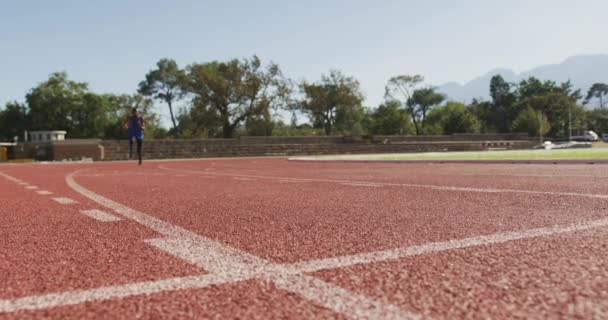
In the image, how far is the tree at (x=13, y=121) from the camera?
209 ft

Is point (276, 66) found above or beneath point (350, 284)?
above

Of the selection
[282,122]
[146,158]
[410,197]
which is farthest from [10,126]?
[410,197]

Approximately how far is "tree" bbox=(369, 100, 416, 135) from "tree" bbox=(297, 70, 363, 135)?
5031 mm

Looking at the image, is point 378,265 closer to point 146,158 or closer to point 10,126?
point 146,158

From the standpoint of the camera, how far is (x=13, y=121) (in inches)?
2530

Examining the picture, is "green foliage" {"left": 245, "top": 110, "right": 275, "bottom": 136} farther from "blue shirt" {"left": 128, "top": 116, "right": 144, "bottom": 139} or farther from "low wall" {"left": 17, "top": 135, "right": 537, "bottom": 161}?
"blue shirt" {"left": 128, "top": 116, "right": 144, "bottom": 139}

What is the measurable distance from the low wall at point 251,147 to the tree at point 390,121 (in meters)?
16.7

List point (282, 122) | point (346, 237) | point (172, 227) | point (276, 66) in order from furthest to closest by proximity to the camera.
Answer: point (282, 122) → point (276, 66) → point (172, 227) → point (346, 237)

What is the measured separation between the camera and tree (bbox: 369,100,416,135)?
2452 inches

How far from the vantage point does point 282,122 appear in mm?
54719

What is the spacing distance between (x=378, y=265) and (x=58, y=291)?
1.31m

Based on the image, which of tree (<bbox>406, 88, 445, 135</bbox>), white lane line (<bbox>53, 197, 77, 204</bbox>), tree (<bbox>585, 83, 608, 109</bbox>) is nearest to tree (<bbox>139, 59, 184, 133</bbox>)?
tree (<bbox>406, 88, 445, 135</bbox>)

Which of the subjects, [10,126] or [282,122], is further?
[10,126]

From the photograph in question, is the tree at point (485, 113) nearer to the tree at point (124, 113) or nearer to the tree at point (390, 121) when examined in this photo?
the tree at point (390, 121)
